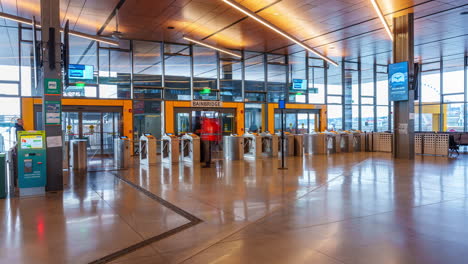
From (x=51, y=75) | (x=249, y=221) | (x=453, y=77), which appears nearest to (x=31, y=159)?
(x=51, y=75)

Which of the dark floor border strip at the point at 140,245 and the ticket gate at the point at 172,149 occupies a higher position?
the ticket gate at the point at 172,149

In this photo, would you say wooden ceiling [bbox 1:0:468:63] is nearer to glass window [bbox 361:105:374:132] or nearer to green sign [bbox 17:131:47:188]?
green sign [bbox 17:131:47:188]

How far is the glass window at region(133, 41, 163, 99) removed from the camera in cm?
1438

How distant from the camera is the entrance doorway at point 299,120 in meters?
17.8

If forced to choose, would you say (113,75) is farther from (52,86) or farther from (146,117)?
(52,86)

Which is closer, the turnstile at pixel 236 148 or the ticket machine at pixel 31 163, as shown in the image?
the ticket machine at pixel 31 163

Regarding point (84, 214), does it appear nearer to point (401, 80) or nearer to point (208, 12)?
point (208, 12)

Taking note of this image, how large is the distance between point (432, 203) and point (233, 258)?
11.8 ft

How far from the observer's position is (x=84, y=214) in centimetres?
483

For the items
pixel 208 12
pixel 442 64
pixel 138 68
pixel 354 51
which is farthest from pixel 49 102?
pixel 442 64

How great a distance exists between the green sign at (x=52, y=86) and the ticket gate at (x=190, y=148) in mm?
5421

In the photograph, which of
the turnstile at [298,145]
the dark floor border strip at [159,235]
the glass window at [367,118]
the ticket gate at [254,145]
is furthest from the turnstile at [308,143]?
the dark floor border strip at [159,235]

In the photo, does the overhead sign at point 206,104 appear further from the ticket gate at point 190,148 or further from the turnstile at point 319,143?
the turnstile at point 319,143

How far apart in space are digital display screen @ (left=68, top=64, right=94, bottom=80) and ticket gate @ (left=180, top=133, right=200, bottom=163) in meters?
4.71
